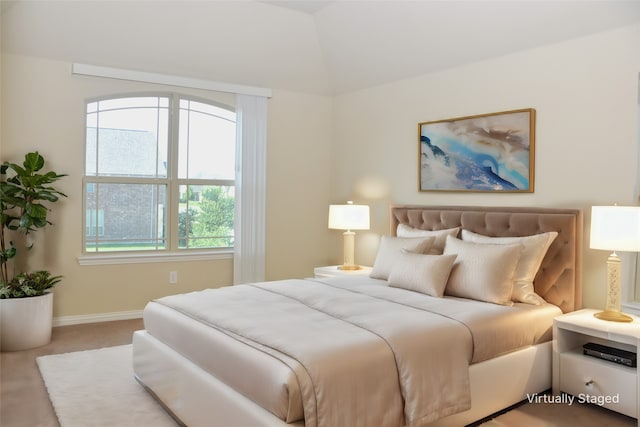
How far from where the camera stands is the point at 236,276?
5539 mm

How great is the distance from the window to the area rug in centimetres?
141

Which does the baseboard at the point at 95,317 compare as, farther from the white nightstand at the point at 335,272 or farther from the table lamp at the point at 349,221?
the table lamp at the point at 349,221

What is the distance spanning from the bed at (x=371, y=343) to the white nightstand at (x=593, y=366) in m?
0.10

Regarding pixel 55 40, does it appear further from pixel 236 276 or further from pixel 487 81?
pixel 487 81

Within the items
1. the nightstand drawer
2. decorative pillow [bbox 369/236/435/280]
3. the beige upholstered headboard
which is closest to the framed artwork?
the beige upholstered headboard

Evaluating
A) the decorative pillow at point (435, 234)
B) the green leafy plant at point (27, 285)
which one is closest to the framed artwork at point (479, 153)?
the decorative pillow at point (435, 234)

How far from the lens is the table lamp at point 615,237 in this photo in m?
2.98

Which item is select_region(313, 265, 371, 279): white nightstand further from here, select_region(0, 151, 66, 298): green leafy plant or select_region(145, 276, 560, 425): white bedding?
select_region(0, 151, 66, 298): green leafy plant

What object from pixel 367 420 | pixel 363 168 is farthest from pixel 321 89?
pixel 367 420

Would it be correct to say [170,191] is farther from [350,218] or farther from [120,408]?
[120,408]

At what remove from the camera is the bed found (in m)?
2.15

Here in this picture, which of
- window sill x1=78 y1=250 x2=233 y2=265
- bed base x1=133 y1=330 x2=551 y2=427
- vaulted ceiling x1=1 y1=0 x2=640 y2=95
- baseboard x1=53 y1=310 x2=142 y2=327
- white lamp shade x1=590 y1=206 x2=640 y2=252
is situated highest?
vaulted ceiling x1=1 y1=0 x2=640 y2=95

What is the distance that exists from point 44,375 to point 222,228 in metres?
2.50

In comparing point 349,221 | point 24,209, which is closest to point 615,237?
point 349,221
